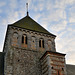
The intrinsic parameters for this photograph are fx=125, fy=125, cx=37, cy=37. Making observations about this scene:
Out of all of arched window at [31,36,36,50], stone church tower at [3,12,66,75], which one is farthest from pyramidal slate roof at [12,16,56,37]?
arched window at [31,36,36,50]

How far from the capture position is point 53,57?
16.0 meters

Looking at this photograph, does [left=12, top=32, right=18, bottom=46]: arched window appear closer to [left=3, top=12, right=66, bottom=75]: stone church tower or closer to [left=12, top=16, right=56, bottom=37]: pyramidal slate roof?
[left=3, top=12, right=66, bottom=75]: stone church tower

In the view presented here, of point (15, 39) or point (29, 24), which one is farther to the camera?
point (29, 24)

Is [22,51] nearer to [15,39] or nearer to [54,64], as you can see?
[15,39]

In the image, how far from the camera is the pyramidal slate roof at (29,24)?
20191 mm

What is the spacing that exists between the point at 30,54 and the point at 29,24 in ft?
19.8

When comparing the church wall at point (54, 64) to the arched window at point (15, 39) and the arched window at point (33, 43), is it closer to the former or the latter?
the arched window at point (33, 43)

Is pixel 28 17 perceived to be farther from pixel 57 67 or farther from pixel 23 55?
pixel 57 67

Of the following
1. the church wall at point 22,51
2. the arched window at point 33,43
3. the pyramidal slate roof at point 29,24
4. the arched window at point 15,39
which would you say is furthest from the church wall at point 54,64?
the pyramidal slate roof at point 29,24

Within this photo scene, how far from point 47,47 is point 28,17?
7603 millimetres

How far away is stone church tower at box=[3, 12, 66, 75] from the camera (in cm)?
1557

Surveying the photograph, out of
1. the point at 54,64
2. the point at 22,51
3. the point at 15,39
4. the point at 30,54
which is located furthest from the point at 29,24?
the point at 54,64

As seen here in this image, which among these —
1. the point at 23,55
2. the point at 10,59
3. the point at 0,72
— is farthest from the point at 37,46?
the point at 0,72

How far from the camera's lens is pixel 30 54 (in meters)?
17.8
